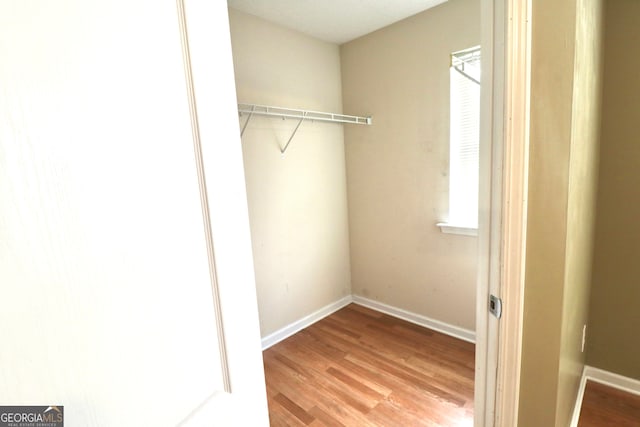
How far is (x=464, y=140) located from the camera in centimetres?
227

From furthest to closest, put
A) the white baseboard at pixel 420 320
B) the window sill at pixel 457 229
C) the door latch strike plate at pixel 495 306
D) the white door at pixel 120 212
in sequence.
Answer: the white baseboard at pixel 420 320
the window sill at pixel 457 229
the door latch strike plate at pixel 495 306
the white door at pixel 120 212

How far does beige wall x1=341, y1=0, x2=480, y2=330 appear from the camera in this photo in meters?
2.28

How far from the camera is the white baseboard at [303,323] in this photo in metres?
2.49

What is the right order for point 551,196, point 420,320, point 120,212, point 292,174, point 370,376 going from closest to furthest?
point 120,212, point 551,196, point 370,376, point 292,174, point 420,320

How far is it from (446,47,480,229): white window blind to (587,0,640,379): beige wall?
0.70 m

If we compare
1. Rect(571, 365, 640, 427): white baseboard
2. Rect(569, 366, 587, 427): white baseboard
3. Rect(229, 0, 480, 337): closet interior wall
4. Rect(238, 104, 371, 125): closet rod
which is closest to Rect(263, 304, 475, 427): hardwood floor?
Rect(229, 0, 480, 337): closet interior wall

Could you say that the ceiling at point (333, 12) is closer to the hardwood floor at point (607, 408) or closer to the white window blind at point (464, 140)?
the white window blind at point (464, 140)

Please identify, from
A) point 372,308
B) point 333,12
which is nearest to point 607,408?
point 372,308

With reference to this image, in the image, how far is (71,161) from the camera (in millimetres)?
277

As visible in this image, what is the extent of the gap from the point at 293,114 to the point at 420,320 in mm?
2125

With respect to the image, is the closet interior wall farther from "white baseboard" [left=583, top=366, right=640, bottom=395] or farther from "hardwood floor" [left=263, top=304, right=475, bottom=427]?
"white baseboard" [left=583, top=366, right=640, bottom=395]

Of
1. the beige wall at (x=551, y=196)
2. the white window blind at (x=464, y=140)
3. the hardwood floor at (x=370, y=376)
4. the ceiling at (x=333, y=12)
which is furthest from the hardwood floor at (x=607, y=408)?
the ceiling at (x=333, y=12)

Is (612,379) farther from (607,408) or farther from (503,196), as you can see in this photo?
(503,196)

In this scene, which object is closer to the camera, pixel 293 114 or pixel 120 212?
pixel 120 212
